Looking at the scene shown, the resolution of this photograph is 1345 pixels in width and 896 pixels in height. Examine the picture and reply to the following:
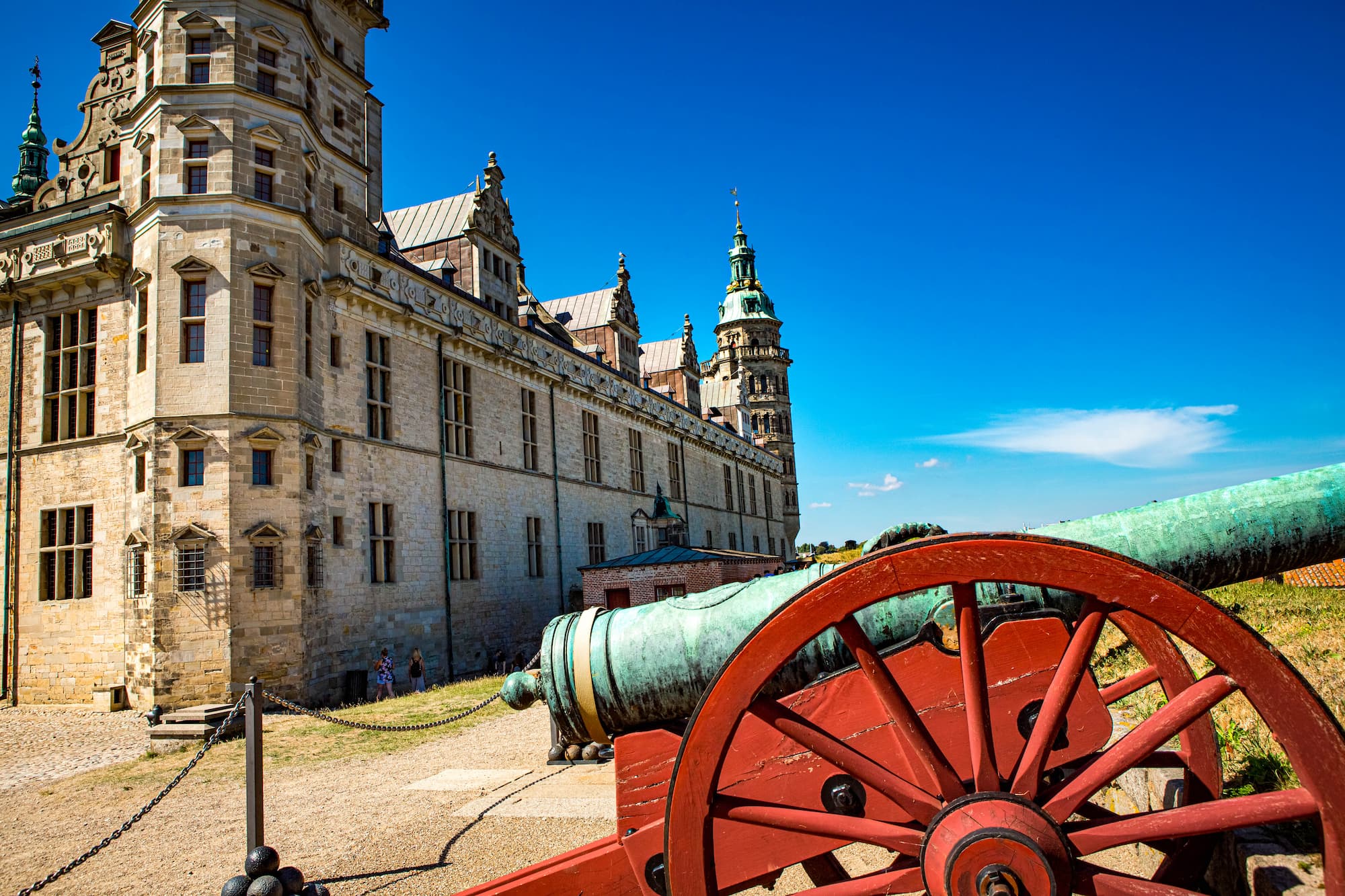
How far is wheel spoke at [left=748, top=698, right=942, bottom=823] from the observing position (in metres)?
2.74

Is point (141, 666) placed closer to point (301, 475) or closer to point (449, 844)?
point (301, 475)

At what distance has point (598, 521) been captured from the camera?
27094mm

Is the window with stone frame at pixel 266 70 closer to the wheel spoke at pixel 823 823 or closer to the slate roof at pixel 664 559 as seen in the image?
the slate roof at pixel 664 559

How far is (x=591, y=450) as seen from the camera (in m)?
27.6

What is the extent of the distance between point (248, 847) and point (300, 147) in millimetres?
14045

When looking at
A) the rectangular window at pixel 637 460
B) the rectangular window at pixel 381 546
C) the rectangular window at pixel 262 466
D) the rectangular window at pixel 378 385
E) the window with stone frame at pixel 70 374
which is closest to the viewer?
the rectangular window at pixel 262 466

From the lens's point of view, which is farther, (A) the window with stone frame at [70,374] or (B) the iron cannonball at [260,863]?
(A) the window with stone frame at [70,374]

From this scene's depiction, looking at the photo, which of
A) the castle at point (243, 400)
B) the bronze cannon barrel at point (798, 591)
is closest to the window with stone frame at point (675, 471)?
the castle at point (243, 400)

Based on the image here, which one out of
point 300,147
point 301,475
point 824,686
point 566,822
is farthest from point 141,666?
point 824,686

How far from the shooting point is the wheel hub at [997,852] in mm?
2541

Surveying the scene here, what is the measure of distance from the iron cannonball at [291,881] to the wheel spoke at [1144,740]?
4.08m

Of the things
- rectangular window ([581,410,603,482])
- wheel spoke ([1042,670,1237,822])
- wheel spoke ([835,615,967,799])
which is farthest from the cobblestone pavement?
rectangular window ([581,410,603,482])

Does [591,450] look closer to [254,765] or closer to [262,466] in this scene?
[262,466]

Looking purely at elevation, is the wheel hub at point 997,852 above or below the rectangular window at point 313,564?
below
